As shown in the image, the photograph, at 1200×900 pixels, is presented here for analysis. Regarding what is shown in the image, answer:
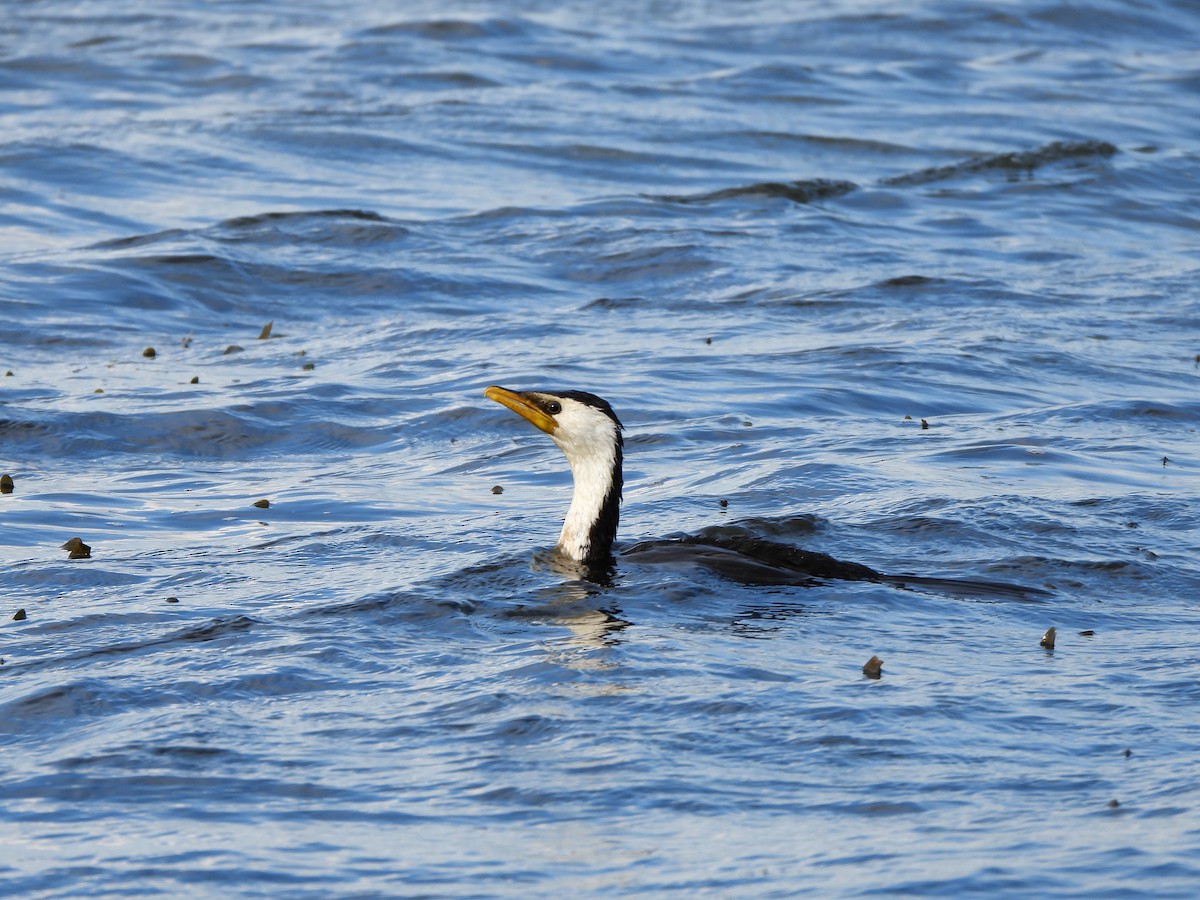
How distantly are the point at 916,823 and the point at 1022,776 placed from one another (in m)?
0.49

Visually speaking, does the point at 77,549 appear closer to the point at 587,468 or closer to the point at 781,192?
the point at 587,468

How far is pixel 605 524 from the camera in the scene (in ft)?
27.8

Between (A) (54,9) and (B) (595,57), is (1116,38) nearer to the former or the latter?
(B) (595,57)

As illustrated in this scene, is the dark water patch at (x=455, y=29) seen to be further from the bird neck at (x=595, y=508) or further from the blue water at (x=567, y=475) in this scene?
the bird neck at (x=595, y=508)

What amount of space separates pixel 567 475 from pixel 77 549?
2969mm

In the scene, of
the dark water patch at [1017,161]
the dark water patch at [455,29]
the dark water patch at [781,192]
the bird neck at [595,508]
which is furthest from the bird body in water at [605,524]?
the dark water patch at [455,29]

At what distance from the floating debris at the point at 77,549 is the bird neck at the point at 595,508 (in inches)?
84.9

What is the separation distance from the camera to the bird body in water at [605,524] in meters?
8.13

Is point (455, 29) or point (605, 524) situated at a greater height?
point (455, 29)

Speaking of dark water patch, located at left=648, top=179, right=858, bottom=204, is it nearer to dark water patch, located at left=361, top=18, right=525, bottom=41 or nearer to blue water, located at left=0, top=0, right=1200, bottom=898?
blue water, located at left=0, top=0, right=1200, bottom=898


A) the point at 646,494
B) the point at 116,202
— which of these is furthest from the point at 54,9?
the point at 646,494

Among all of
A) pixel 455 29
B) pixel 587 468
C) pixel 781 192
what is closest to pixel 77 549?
pixel 587 468

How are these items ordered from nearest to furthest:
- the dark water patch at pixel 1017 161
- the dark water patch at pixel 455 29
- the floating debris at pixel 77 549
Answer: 1. the floating debris at pixel 77 549
2. the dark water patch at pixel 1017 161
3. the dark water patch at pixel 455 29

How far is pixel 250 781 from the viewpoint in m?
5.82
